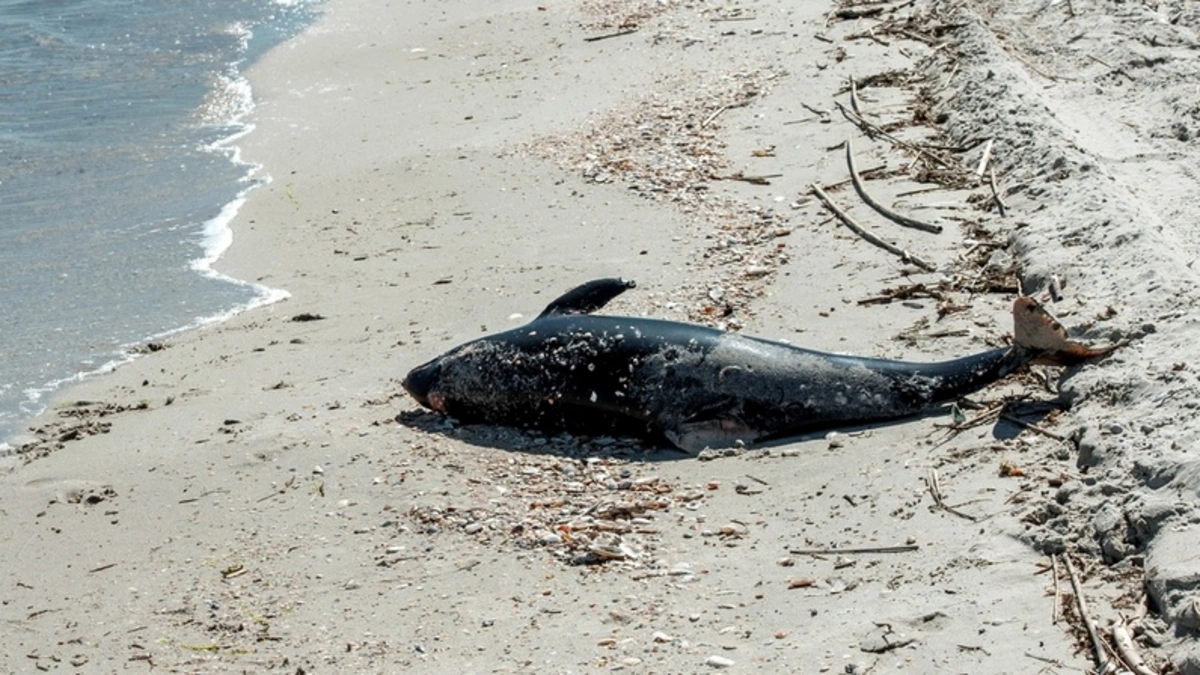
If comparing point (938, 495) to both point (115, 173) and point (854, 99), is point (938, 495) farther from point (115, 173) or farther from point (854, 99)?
point (115, 173)

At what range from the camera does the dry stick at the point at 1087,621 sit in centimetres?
429

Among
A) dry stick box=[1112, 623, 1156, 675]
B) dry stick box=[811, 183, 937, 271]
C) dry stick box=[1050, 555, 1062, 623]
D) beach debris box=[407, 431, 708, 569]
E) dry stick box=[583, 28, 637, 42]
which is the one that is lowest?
dry stick box=[583, 28, 637, 42]

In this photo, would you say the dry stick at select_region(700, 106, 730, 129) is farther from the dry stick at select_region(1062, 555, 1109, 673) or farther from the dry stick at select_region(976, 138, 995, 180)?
the dry stick at select_region(1062, 555, 1109, 673)

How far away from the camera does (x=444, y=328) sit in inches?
323

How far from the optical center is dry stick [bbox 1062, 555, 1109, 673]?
14.1 feet

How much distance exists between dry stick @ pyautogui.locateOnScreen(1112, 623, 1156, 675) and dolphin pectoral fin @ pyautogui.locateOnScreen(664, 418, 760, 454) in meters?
2.37

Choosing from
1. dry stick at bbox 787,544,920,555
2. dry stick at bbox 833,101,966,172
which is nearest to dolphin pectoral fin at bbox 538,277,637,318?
dry stick at bbox 787,544,920,555

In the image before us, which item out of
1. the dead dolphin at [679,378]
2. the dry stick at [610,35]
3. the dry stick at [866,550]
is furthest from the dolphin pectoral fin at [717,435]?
the dry stick at [610,35]

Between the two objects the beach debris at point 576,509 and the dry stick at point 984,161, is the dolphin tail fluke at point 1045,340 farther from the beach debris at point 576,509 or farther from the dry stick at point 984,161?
the dry stick at point 984,161

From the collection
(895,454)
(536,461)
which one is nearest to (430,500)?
(536,461)

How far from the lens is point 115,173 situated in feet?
38.1

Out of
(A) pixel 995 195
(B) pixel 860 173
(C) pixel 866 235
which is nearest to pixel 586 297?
(C) pixel 866 235

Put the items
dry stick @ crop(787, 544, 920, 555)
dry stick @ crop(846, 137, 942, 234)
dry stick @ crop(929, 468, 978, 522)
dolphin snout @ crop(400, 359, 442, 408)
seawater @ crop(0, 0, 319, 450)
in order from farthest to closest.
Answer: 1. seawater @ crop(0, 0, 319, 450)
2. dry stick @ crop(846, 137, 942, 234)
3. dolphin snout @ crop(400, 359, 442, 408)
4. dry stick @ crop(929, 468, 978, 522)
5. dry stick @ crop(787, 544, 920, 555)

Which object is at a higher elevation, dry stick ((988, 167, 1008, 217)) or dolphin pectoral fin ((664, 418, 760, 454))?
dolphin pectoral fin ((664, 418, 760, 454))
